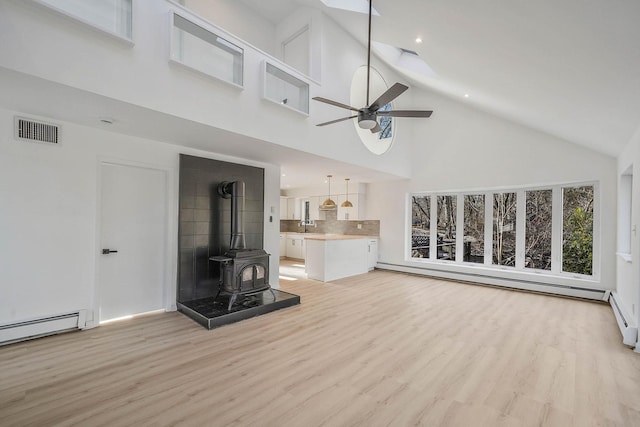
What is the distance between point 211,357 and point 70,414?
109cm

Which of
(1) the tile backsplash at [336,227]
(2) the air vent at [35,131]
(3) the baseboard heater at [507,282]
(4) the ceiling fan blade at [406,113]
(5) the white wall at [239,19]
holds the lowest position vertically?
(3) the baseboard heater at [507,282]

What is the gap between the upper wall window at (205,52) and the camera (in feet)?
10.2

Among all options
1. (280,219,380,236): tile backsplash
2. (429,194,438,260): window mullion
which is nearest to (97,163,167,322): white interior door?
(280,219,380,236): tile backsplash

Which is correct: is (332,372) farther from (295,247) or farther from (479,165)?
(295,247)

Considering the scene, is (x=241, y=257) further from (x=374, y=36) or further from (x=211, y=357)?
(x=374, y=36)

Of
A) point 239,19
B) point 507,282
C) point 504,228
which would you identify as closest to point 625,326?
point 507,282

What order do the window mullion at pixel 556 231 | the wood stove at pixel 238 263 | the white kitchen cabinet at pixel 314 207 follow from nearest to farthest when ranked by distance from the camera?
the wood stove at pixel 238 263, the window mullion at pixel 556 231, the white kitchen cabinet at pixel 314 207

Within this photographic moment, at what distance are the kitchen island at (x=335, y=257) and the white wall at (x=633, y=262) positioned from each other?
4.65m

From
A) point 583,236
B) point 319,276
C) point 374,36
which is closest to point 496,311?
point 583,236

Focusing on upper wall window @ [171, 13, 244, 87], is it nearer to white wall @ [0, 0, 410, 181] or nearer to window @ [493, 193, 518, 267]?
white wall @ [0, 0, 410, 181]

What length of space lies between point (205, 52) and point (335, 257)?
15.6 feet

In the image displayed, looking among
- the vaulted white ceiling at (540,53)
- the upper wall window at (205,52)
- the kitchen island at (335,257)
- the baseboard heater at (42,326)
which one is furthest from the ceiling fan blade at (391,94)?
the baseboard heater at (42,326)

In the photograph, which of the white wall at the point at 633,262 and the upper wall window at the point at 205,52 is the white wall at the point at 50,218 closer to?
the upper wall window at the point at 205,52

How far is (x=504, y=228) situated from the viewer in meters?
6.23
